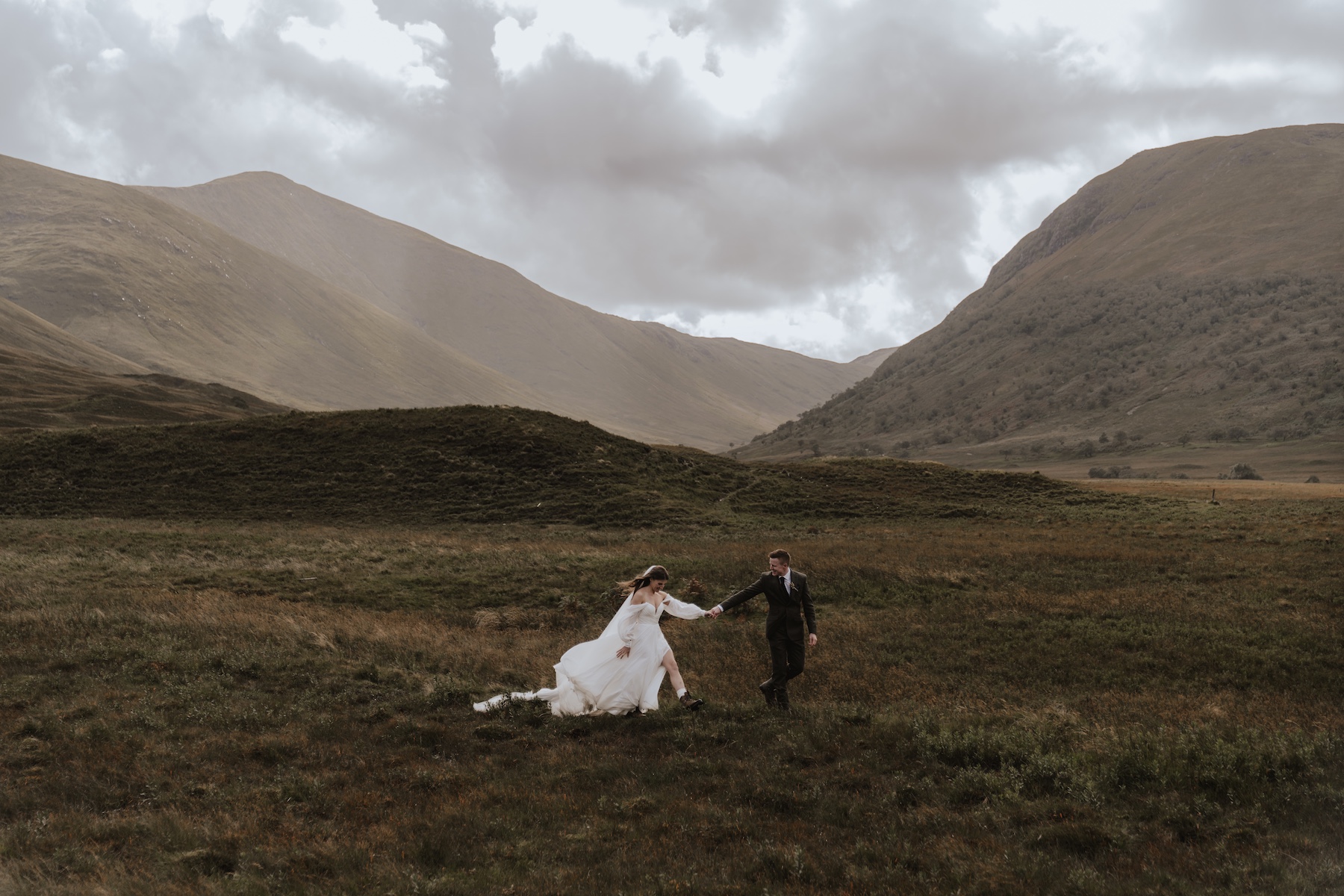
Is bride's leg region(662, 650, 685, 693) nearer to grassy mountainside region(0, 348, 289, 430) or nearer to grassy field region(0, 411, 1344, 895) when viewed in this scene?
grassy field region(0, 411, 1344, 895)

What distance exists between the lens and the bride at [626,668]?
12.5 metres

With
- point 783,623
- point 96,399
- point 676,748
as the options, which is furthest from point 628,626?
point 96,399

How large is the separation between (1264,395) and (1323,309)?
44.6 meters

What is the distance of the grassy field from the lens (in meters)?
7.52

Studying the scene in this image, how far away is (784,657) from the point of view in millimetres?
13188

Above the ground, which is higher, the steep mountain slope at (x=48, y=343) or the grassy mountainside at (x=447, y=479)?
the steep mountain slope at (x=48, y=343)

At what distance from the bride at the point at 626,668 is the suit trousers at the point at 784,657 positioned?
138 centimetres

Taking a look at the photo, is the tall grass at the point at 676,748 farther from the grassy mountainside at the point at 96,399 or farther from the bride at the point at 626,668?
the grassy mountainside at the point at 96,399

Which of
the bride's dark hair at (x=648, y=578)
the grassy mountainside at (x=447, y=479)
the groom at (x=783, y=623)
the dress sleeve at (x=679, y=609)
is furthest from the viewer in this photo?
the grassy mountainside at (x=447, y=479)

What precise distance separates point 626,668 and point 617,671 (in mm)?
155

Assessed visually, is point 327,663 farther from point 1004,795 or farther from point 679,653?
point 1004,795

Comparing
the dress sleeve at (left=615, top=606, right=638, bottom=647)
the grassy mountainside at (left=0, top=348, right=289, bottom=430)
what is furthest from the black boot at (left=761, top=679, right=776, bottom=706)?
the grassy mountainside at (left=0, top=348, right=289, bottom=430)

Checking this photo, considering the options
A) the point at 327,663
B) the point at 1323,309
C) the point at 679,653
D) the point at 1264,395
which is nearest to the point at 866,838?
the point at 679,653

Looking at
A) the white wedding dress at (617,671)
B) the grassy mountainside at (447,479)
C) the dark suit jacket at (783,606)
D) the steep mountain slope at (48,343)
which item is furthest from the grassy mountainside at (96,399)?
the dark suit jacket at (783,606)
